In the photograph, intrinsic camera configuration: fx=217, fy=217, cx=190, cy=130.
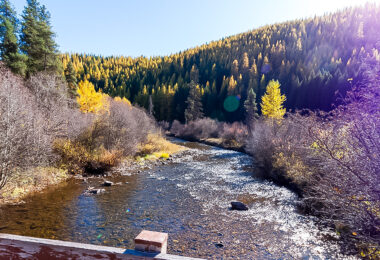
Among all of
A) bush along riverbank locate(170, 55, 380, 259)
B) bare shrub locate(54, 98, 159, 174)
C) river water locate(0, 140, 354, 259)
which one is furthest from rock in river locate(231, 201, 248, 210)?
bare shrub locate(54, 98, 159, 174)

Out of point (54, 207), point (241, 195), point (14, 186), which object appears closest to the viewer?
point (54, 207)

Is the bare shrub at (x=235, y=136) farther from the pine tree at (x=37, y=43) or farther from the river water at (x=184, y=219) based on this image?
the pine tree at (x=37, y=43)

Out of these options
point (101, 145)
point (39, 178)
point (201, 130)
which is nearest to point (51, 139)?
Answer: point (39, 178)

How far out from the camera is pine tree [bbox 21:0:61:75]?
94.3 feet

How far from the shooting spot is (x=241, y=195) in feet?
51.7

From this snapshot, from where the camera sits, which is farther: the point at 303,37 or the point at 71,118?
the point at 303,37

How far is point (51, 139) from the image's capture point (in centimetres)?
1702

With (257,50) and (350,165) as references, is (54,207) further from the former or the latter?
(257,50)

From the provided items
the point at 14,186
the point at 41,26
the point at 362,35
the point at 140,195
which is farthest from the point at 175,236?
the point at 362,35

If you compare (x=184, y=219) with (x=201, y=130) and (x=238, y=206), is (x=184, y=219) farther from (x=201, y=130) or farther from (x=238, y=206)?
(x=201, y=130)

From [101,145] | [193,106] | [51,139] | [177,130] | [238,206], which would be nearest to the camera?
[238,206]

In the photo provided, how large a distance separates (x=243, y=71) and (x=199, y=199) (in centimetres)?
9430

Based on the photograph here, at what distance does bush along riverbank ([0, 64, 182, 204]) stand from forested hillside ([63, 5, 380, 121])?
4957 centimetres

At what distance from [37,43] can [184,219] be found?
3163 cm
